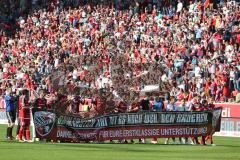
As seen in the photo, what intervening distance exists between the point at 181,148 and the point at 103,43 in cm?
2318

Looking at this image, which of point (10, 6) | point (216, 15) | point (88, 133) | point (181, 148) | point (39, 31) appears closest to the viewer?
point (181, 148)

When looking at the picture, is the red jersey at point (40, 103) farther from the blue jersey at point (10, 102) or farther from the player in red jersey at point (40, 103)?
the blue jersey at point (10, 102)

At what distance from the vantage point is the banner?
35500mm

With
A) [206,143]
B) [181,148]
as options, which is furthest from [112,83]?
[181,148]

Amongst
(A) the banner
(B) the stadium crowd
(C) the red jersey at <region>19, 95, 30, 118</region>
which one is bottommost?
(A) the banner

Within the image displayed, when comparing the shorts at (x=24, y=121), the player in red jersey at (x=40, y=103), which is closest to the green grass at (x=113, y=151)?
the shorts at (x=24, y=121)

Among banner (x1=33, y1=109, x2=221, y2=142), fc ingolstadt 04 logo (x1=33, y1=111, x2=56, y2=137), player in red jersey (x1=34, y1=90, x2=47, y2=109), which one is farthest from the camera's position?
player in red jersey (x1=34, y1=90, x2=47, y2=109)

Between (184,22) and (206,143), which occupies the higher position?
(184,22)

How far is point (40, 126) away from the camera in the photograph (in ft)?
116

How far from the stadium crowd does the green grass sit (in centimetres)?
321

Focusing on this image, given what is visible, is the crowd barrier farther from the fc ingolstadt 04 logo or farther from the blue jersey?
the blue jersey

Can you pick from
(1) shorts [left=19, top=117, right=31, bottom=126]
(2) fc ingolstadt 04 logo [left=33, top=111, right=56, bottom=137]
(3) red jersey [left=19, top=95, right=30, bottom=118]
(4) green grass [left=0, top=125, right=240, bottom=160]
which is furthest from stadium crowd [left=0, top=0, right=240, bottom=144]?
(4) green grass [left=0, top=125, right=240, bottom=160]

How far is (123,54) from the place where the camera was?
53.2m

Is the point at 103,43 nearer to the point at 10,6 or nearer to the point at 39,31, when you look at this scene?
the point at 39,31
